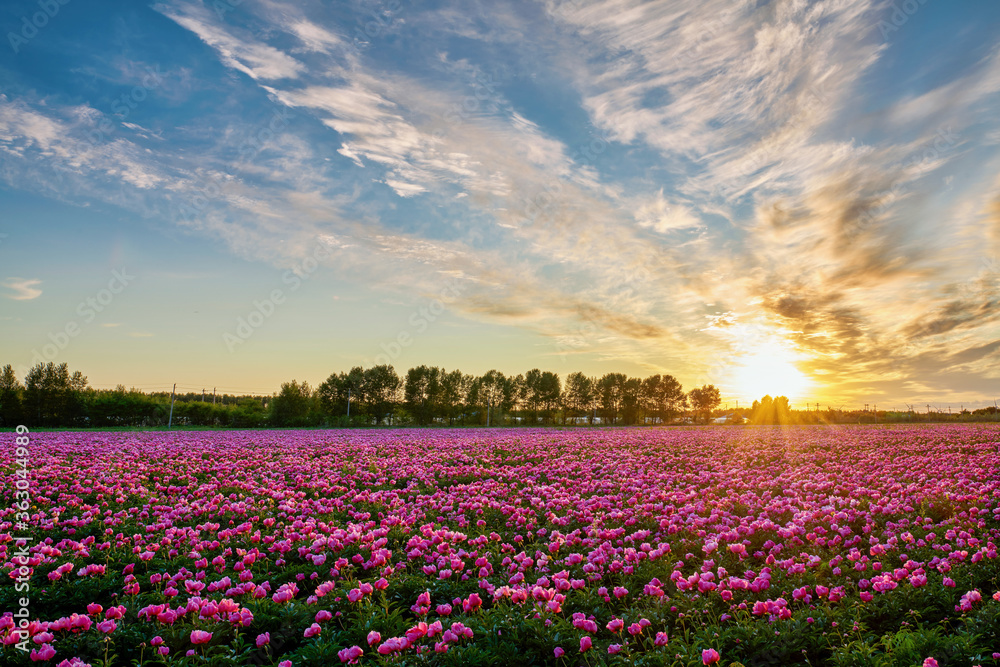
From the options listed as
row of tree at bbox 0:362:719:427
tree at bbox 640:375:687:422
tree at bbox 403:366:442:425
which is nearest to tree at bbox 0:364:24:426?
row of tree at bbox 0:362:719:427

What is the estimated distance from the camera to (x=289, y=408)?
5591 cm

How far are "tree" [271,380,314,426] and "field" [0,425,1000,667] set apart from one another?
43.6 m

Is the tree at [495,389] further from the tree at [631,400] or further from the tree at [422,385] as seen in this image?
the tree at [631,400]

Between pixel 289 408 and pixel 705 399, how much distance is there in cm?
9079

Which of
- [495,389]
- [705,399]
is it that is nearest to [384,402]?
[495,389]

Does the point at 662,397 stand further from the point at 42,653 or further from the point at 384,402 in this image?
the point at 42,653

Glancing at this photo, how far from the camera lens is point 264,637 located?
453cm

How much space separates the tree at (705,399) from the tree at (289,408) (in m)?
86.9

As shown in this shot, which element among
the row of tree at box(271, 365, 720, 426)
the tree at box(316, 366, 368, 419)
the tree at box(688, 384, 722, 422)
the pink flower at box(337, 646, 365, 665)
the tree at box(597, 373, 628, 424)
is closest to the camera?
the pink flower at box(337, 646, 365, 665)

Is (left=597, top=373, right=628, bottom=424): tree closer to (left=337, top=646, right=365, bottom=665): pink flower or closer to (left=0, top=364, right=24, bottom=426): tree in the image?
(left=0, top=364, right=24, bottom=426): tree

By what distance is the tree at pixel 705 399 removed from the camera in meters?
112

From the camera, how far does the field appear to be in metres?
4.49

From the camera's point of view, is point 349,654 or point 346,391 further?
point 346,391

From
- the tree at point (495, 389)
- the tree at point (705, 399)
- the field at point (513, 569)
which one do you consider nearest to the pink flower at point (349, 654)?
the field at point (513, 569)
